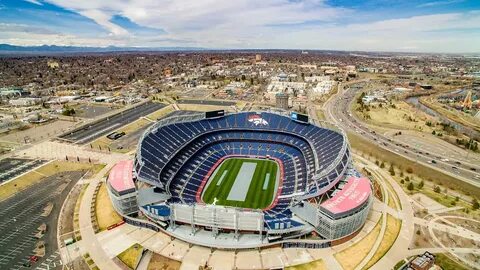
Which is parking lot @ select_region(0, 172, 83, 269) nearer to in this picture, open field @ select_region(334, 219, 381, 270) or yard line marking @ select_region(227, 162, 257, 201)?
yard line marking @ select_region(227, 162, 257, 201)

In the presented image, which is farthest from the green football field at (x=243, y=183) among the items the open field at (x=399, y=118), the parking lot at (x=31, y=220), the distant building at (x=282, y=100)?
→ the open field at (x=399, y=118)

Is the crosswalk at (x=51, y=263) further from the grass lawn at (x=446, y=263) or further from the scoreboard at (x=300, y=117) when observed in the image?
the scoreboard at (x=300, y=117)

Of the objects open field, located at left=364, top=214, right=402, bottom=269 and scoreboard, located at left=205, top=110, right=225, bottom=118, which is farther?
scoreboard, located at left=205, top=110, right=225, bottom=118

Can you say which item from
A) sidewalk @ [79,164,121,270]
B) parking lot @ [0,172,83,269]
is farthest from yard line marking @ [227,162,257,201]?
parking lot @ [0,172,83,269]

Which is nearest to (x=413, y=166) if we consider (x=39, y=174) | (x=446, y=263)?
(x=446, y=263)

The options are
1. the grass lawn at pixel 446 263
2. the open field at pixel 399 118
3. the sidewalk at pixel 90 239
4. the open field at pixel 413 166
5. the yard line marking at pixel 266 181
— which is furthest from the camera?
the open field at pixel 399 118

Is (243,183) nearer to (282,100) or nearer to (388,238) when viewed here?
(388,238)
